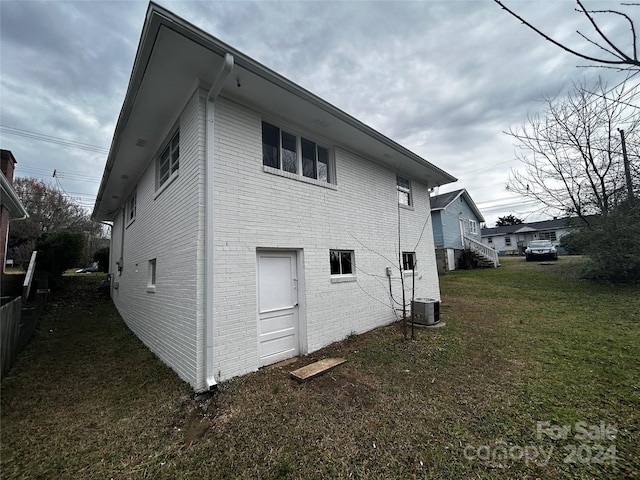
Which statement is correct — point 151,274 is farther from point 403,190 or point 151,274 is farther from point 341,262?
point 403,190

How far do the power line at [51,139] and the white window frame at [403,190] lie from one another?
24.2m

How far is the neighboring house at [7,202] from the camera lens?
789 cm

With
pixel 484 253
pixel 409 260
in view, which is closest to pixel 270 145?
pixel 409 260

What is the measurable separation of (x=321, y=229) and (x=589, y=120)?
36.8 feet

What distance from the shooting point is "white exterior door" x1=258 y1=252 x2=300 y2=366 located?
4.73 m

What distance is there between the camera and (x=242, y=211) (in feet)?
14.9

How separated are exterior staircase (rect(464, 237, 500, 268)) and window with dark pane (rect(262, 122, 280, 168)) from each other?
18.3m

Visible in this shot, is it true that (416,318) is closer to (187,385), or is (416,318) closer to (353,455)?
(353,455)

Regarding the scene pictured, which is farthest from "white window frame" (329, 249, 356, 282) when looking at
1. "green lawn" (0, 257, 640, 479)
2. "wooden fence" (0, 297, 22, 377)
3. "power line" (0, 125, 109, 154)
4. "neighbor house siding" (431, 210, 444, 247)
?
"power line" (0, 125, 109, 154)

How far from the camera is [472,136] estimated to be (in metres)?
9.79

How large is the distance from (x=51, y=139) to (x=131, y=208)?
1732 cm

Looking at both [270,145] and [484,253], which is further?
[484,253]

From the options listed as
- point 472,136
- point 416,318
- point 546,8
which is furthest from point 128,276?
point 472,136

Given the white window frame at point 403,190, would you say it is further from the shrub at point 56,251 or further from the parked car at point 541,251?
the parked car at point 541,251
